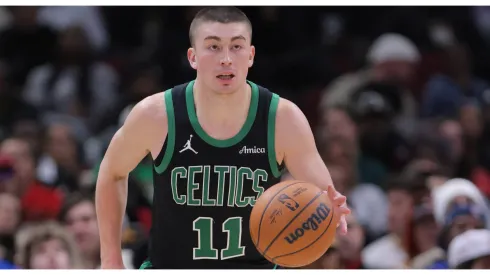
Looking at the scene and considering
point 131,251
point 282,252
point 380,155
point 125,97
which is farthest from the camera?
point 125,97

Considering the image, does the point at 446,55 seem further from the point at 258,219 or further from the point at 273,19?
the point at 258,219

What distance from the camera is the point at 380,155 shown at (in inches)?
546

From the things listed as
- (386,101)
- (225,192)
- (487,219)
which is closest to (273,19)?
(386,101)

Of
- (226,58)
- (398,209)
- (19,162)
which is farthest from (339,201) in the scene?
(19,162)

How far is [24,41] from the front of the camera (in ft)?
53.1

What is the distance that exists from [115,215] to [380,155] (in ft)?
20.3

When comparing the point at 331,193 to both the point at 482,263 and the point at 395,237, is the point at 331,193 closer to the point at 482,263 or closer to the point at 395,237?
the point at 482,263

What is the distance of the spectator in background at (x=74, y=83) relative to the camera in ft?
50.6

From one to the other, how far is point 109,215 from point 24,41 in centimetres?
847

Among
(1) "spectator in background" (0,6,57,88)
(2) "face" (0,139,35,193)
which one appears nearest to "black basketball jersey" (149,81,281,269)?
(2) "face" (0,139,35,193)

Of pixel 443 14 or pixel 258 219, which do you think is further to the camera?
pixel 443 14

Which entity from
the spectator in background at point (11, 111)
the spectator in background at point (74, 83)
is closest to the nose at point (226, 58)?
the spectator in background at point (11, 111)

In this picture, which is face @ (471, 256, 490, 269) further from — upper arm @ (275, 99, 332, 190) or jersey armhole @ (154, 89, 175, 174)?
A: jersey armhole @ (154, 89, 175, 174)

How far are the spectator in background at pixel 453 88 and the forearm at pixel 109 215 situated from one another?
740cm
